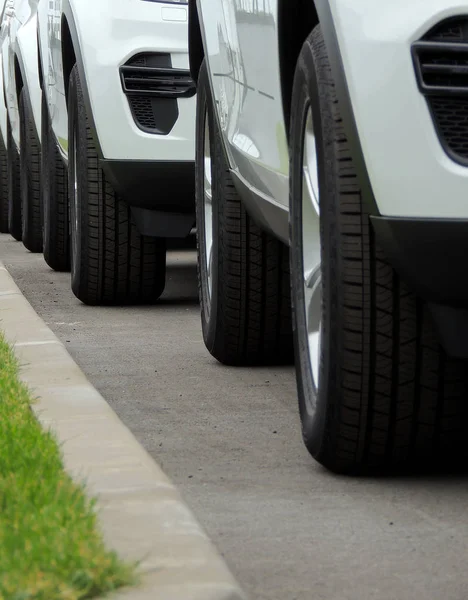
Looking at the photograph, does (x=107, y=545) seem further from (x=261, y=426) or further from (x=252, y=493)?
(x=261, y=426)

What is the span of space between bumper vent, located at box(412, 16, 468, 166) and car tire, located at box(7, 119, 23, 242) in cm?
805

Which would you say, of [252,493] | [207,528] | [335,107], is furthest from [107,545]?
[335,107]

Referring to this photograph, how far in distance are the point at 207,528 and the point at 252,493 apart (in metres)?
0.29

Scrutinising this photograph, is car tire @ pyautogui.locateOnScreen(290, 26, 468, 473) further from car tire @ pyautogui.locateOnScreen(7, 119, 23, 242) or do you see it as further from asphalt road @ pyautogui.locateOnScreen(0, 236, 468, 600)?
car tire @ pyautogui.locateOnScreen(7, 119, 23, 242)

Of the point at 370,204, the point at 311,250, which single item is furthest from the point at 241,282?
the point at 370,204

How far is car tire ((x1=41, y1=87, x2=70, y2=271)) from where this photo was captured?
25.7 feet

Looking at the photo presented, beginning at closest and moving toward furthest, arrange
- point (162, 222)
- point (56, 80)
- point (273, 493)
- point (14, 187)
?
point (273, 493)
point (162, 222)
point (56, 80)
point (14, 187)

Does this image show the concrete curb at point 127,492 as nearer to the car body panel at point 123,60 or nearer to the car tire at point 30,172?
the car body panel at point 123,60

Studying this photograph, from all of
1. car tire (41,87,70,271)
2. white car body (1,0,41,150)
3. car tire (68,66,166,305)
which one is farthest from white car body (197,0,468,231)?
white car body (1,0,41,150)

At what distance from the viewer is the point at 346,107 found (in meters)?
3.01

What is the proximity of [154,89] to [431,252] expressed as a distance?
321cm

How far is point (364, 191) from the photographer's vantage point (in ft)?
9.87

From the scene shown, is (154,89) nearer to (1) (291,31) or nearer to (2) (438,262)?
(1) (291,31)

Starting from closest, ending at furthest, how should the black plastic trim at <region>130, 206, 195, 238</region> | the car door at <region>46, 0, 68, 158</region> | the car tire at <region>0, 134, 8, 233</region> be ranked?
the black plastic trim at <region>130, 206, 195, 238</region>
the car door at <region>46, 0, 68, 158</region>
the car tire at <region>0, 134, 8, 233</region>
